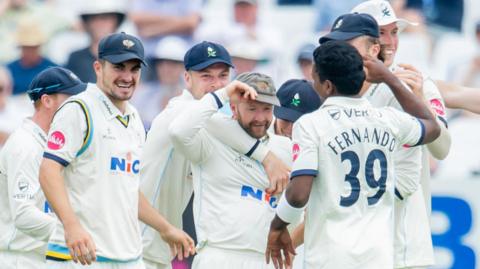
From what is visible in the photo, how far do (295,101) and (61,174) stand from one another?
1.93 meters

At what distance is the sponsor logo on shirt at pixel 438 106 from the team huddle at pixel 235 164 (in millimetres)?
13

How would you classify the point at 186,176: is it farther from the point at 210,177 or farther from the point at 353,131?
the point at 353,131

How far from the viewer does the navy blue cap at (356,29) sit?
25.8ft

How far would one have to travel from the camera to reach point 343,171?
284 inches

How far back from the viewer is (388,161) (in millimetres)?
7348

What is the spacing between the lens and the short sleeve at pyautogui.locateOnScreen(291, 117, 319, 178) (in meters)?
7.12

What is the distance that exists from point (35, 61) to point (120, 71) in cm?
752

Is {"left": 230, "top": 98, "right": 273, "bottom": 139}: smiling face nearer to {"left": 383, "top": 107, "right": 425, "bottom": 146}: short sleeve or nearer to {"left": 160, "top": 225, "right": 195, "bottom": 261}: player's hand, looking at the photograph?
{"left": 160, "top": 225, "right": 195, "bottom": 261}: player's hand

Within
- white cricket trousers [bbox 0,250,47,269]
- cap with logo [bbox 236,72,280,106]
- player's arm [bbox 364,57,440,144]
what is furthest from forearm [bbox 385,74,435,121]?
white cricket trousers [bbox 0,250,47,269]

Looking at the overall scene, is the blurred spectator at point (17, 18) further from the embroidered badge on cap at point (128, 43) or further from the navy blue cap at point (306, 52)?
the embroidered badge on cap at point (128, 43)

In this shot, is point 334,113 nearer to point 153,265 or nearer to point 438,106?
point 438,106

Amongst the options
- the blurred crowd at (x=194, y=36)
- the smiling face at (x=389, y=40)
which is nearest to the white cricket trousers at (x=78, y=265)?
the smiling face at (x=389, y=40)

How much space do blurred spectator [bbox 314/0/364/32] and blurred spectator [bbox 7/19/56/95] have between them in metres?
3.18

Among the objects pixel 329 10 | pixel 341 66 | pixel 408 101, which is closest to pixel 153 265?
pixel 408 101
